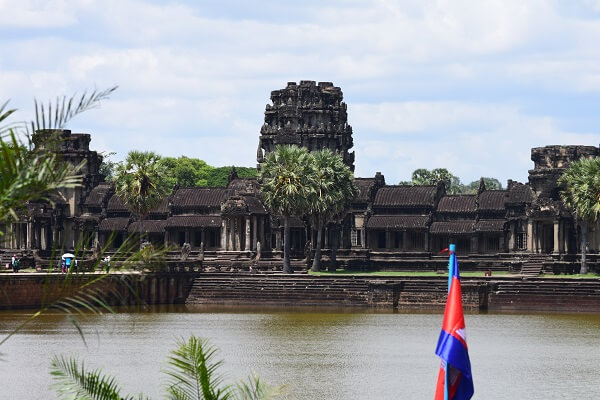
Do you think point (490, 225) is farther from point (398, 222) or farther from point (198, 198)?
point (198, 198)

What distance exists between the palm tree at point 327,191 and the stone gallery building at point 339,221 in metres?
5.56

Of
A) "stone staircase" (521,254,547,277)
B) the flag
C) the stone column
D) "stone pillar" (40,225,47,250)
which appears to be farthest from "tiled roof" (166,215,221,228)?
the flag

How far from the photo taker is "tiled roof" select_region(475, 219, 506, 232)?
4146 inches

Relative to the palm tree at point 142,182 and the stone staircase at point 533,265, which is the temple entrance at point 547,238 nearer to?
the stone staircase at point 533,265

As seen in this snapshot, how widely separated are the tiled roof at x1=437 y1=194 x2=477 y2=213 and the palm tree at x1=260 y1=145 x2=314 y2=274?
17.9 meters

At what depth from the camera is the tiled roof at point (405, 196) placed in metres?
110

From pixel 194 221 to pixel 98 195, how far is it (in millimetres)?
12617

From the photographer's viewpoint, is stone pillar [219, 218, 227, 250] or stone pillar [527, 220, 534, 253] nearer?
stone pillar [527, 220, 534, 253]

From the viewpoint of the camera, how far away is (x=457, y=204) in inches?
4333

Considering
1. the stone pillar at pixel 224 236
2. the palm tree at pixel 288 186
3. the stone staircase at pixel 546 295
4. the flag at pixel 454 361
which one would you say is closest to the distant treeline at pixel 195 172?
the stone pillar at pixel 224 236

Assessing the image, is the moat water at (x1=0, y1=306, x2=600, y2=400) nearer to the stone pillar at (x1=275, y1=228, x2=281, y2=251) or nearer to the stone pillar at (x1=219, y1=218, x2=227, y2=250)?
the stone pillar at (x1=219, y1=218, x2=227, y2=250)

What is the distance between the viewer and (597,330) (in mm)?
67750

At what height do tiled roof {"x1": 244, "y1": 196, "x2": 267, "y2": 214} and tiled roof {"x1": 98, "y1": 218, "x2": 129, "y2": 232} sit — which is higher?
tiled roof {"x1": 244, "y1": 196, "x2": 267, "y2": 214}

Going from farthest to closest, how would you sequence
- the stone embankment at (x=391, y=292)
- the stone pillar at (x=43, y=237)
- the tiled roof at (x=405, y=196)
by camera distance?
the stone pillar at (x=43, y=237)
the tiled roof at (x=405, y=196)
the stone embankment at (x=391, y=292)
